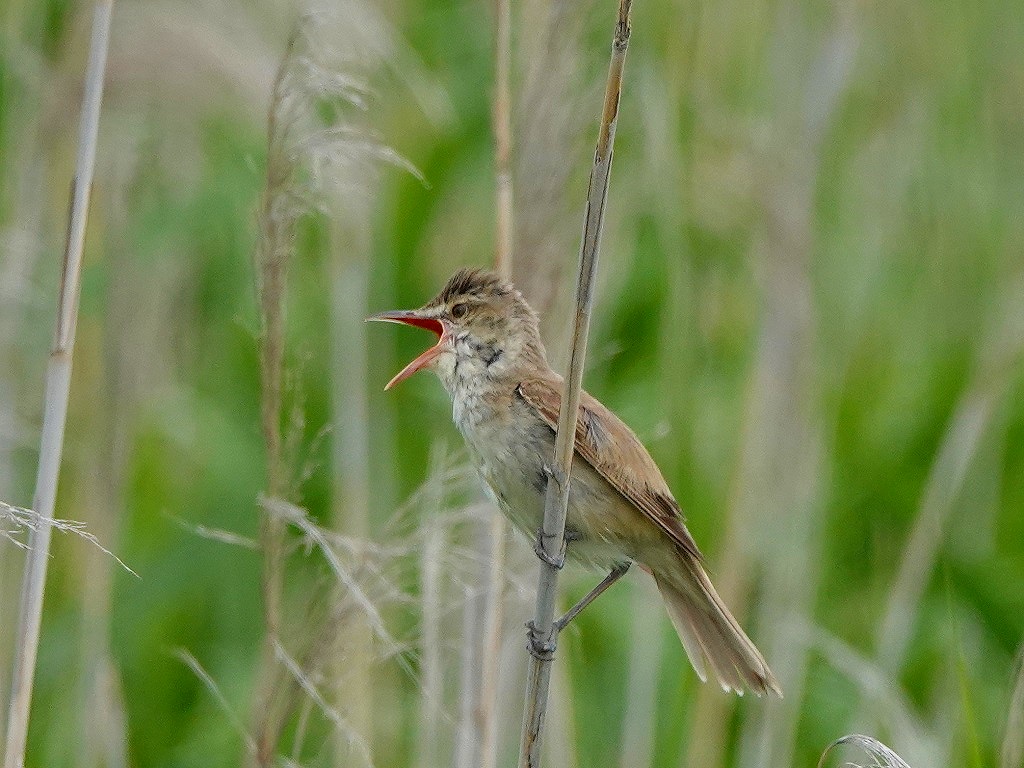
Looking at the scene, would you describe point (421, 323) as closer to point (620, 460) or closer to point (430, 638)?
point (620, 460)

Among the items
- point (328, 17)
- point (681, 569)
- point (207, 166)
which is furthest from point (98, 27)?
point (207, 166)

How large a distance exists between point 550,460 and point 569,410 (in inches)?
27.3

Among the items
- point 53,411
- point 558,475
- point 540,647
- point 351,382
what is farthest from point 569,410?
point 351,382

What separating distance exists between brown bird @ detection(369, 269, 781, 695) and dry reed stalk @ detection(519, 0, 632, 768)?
0.41 meters

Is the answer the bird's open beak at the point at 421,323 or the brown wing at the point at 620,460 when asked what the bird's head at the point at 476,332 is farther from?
the brown wing at the point at 620,460

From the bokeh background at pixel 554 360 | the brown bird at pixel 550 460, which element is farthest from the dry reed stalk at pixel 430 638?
the brown bird at pixel 550 460

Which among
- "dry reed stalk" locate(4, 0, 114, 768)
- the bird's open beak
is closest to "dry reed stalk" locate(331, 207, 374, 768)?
the bird's open beak

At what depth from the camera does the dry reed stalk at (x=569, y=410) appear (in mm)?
2041

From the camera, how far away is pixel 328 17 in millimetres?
2549

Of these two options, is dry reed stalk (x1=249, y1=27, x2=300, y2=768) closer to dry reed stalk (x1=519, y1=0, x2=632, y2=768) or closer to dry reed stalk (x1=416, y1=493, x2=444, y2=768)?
dry reed stalk (x1=416, y1=493, x2=444, y2=768)

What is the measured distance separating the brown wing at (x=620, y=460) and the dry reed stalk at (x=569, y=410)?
41 centimetres

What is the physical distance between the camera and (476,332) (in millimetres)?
3180

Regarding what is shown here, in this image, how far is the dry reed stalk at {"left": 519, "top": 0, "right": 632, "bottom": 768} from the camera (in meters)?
2.04

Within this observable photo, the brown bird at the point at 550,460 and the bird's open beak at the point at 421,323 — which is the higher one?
the bird's open beak at the point at 421,323
